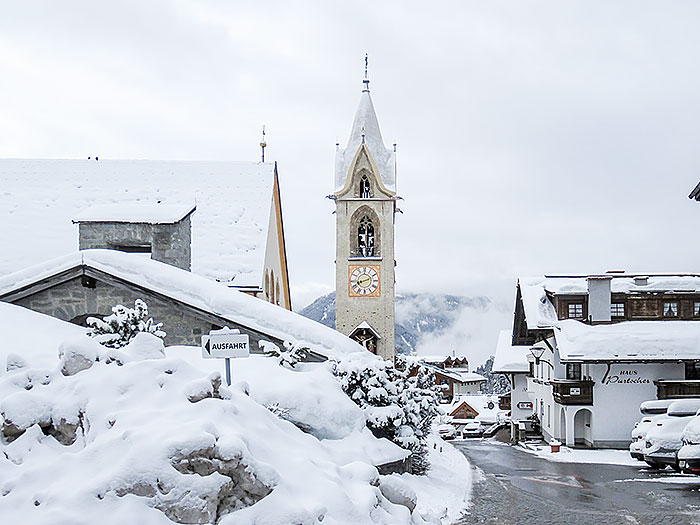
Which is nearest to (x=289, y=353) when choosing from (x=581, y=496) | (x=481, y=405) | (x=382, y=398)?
(x=382, y=398)

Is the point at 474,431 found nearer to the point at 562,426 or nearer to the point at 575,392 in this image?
the point at 562,426

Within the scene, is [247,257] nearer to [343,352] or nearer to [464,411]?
[343,352]

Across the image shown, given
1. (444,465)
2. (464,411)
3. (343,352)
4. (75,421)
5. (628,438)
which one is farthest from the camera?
(464,411)

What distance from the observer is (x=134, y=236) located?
63.0ft

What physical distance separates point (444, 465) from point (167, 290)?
8.68 metres

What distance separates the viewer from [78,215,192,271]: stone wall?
62.9 ft

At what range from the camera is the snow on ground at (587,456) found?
24.0 m

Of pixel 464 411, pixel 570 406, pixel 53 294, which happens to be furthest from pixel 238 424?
pixel 464 411

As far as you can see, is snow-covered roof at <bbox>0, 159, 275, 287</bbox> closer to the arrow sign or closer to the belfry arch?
the arrow sign

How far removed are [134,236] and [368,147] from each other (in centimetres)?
3120

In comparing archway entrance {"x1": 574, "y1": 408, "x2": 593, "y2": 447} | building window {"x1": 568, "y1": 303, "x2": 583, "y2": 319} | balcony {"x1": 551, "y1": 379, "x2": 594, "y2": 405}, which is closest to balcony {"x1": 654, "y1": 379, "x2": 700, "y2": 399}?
balcony {"x1": 551, "y1": 379, "x2": 594, "y2": 405}

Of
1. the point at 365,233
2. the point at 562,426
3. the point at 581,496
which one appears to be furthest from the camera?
the point at 365,233

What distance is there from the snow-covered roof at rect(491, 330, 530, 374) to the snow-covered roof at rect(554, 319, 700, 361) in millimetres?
16002

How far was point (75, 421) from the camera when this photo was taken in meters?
7.21
